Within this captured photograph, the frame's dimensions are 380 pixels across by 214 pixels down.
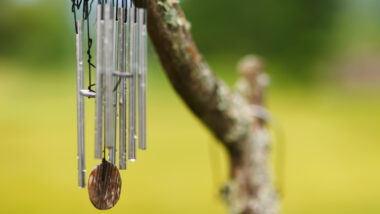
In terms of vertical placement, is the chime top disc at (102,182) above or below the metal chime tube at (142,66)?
below

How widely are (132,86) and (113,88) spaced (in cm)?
4

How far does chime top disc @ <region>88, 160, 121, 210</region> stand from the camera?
0.94 metres

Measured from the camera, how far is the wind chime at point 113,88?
2.67ft

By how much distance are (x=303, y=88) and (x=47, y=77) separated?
348cm

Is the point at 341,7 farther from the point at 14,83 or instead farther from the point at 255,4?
the point at 14,83

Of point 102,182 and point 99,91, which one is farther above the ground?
point 99,91

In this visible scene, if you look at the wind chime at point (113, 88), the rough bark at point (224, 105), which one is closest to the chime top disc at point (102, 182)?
the wind chime at point (113, 88)

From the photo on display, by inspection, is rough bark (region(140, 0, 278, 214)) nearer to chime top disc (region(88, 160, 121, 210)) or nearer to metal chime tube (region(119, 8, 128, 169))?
metal chime tube (region(119, 8, 128, 169))

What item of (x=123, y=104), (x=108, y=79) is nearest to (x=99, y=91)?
(x=108, y=79)

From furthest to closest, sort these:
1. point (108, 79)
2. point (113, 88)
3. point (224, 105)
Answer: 1. point (224, 105)
2. point (113, 88)
3. point (108, 79)

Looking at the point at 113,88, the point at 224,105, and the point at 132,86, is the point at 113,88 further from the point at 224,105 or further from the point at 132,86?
the point at 224,105

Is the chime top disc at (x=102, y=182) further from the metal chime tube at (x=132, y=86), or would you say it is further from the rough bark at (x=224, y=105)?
the rough bark at (x=224, y=105)

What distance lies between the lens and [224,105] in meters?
1.48

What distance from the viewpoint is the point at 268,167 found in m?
1.83
